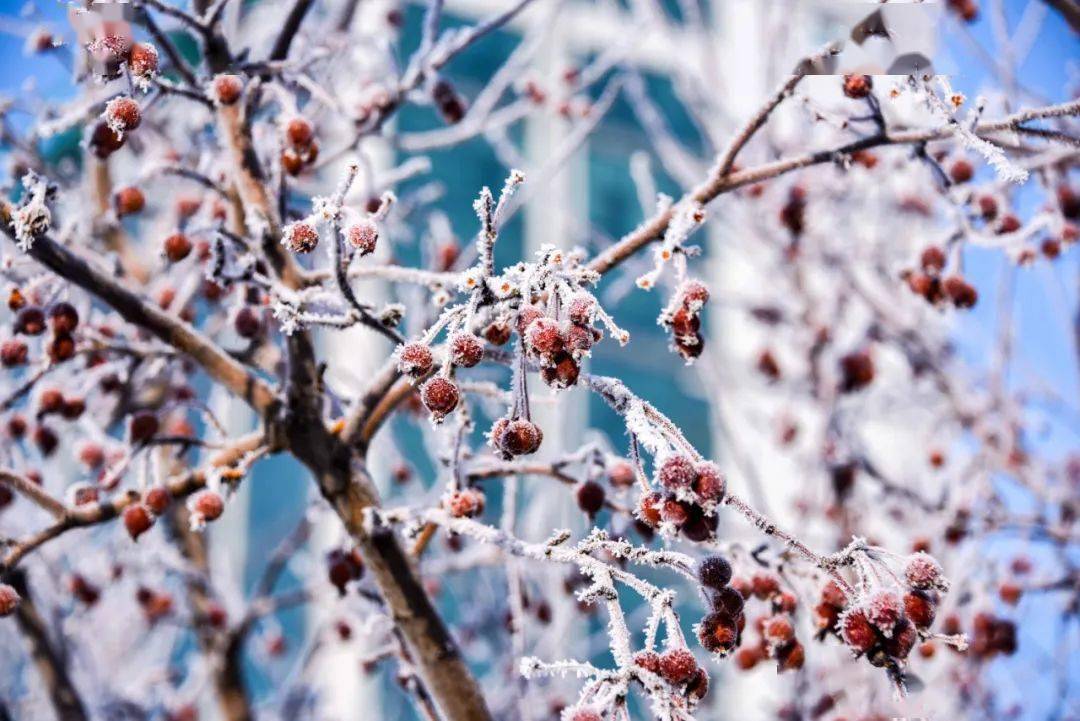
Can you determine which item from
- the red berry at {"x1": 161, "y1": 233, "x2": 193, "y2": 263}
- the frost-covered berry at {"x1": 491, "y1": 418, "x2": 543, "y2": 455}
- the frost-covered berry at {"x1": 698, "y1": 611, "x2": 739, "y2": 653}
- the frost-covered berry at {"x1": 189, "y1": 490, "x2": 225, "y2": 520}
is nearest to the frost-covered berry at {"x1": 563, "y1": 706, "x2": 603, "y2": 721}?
the frost-covered berry at {"x1": 698, "y1": 611, "x2": 739, "y2": 653}

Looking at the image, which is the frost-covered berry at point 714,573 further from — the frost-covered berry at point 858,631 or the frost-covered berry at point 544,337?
the frost-covered berry at point 544,337

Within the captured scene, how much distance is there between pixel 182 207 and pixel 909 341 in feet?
11.1

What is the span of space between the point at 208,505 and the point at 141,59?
94cm

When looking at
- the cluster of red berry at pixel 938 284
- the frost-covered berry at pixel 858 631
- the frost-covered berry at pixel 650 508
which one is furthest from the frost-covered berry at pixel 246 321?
the cluster of red berry at pixel 938 284

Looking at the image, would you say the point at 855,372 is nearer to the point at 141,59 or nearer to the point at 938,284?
the point at 938,284

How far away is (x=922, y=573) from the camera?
1.63 m

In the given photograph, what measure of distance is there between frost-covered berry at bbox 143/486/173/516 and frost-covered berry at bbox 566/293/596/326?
4.06 ft

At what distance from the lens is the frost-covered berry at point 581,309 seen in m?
1.52

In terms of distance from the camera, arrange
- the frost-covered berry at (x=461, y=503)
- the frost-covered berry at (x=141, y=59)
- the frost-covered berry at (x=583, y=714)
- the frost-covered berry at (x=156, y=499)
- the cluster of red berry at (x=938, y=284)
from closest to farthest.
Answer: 1. the frost-covered berry at (x=583, y=714)
2. the frost-covered berry at (x=141, y=59)
3. the frost-covered berry at (x=461, y=503)
4. the frost-covered berry at (x=156, y=499)
5. the cluster of red berry at (x=938, y=284)

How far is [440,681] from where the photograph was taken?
2213 millimetres

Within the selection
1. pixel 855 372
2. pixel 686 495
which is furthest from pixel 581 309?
pixel 855 372

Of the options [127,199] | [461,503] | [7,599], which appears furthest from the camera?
[127,199]

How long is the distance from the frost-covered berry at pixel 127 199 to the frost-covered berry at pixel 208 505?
852 millimetres

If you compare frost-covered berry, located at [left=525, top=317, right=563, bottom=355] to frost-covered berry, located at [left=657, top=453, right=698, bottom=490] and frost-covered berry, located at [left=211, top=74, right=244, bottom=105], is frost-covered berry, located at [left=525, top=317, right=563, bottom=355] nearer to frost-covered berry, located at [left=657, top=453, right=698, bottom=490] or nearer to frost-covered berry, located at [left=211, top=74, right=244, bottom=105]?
frost-covered berry, located at [left=657, top=453, right=698, bottom=490]
